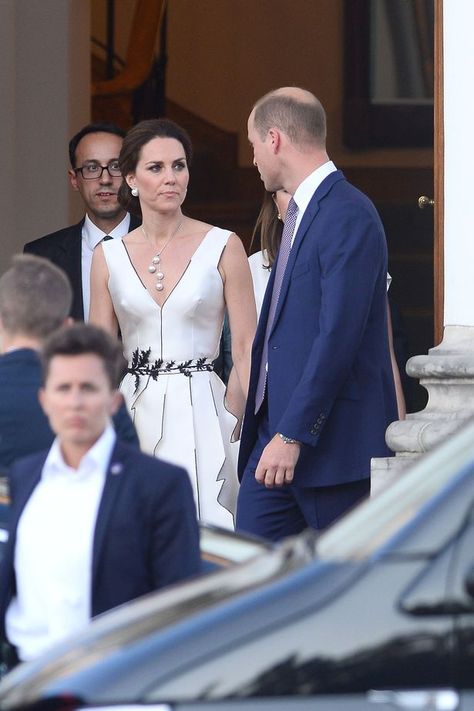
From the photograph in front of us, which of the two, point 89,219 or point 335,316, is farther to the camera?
point 89,219

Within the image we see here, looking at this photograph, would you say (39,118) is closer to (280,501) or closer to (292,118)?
(292,118)

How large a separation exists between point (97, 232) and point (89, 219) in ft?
0.28

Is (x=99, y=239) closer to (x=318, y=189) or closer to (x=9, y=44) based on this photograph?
(x=318, y=189)

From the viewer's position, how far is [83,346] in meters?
4.42

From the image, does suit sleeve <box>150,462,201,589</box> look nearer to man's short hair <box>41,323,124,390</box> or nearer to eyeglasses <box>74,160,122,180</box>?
man's short hair <box>41,323,124,390</box>

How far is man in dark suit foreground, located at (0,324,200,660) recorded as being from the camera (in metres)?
4.35

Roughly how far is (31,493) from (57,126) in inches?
311

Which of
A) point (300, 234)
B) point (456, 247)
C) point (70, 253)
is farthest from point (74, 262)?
point (300, 234)

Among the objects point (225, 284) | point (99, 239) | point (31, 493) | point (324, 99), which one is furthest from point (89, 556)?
point (324, 99)

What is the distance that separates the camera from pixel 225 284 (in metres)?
6.99

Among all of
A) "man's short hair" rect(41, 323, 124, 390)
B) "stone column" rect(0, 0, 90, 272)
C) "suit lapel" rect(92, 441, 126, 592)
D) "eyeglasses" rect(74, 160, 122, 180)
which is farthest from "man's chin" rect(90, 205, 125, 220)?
"stone column" rect(0, 0, 90, 272)

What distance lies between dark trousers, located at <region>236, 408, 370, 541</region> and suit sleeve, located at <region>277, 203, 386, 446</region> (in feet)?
0.90

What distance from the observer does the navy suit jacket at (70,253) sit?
7.92m

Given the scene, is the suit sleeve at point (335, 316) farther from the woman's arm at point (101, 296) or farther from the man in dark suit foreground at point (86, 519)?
the man in dark suit foreground at point (86, 519)
